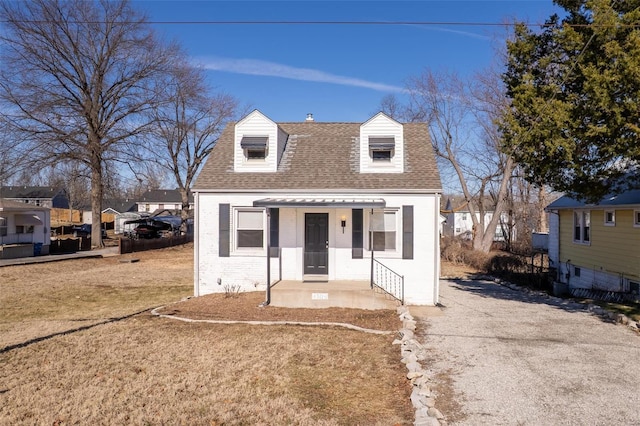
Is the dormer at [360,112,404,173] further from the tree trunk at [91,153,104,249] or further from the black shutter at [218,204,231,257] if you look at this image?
the tree trunk at [91,153,104,249]

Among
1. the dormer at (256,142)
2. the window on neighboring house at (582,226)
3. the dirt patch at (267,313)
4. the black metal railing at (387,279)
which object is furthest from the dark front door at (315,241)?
the window on neighboring house at (582,226)

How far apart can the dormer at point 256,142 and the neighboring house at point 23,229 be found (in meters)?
18.0

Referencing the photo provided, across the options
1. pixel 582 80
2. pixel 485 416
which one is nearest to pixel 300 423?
pixel 485 416

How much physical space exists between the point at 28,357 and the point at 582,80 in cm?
1275

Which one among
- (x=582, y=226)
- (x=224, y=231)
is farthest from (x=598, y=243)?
(x=224, y=231)

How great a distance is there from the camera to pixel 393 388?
644 cm

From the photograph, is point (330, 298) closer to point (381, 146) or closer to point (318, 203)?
point (318, 203)

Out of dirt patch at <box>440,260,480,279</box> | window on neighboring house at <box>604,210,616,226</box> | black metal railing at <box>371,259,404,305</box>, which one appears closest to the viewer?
black metal railing at <box>371,259,404,305</box>

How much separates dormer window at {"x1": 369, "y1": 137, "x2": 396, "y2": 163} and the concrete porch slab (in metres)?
4.46

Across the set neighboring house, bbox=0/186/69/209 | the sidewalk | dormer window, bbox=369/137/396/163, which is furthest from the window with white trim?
neighboring house, bbox=0/186/69/209

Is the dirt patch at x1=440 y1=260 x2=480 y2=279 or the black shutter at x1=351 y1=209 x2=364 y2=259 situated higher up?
the black shutter at x1=351 y1=209 x2=364 y2=259

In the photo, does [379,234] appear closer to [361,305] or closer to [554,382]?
[361,305]

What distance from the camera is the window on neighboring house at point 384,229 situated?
45.0 ft

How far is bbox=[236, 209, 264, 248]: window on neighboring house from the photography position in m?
14.3
